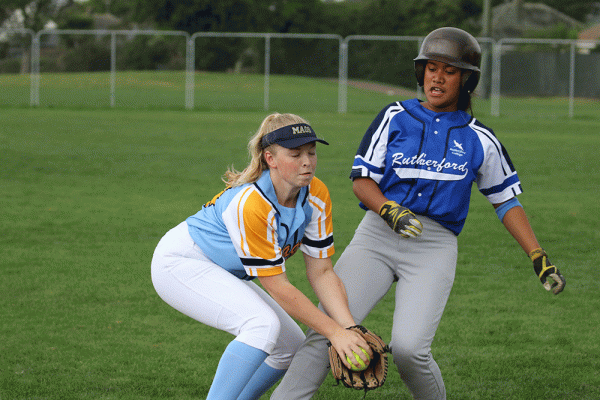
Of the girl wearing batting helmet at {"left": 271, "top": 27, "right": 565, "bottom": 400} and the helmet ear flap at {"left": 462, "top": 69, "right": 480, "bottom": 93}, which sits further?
the helmet ear flap at {"left": 462, "top": 69, "right": 480, "bottom": 93}

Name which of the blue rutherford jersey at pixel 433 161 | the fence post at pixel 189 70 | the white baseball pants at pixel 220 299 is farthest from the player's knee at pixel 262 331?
the fence post at pixel 189 70

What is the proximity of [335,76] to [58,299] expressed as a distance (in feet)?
80.4

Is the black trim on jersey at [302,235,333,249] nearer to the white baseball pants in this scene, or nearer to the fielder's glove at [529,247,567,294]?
the white baseball pants

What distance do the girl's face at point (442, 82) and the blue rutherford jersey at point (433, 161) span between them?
3.0 inches

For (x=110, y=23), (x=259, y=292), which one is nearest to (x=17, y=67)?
(x=110, y=23)

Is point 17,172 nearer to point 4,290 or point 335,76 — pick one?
point 4,290

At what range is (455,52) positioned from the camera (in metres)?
4.04

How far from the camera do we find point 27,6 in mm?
56250

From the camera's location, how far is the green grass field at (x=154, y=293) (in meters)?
4.62

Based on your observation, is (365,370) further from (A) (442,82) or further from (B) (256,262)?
(A) (442,82)

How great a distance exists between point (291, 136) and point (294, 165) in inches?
5.2

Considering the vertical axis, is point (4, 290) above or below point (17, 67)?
below

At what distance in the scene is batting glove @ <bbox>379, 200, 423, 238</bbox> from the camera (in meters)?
3.67

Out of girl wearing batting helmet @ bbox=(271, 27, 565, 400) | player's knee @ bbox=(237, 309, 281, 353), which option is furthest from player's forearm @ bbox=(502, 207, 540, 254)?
player's knee @ bbox=(237, 309, 281, 353)
